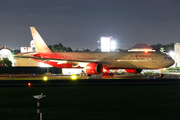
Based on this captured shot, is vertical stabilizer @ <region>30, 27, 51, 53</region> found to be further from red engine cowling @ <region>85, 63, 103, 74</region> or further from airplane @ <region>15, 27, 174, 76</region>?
red engine cowling @ <region>85, 63, 103, 74</region>

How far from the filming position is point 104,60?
55.8 metres

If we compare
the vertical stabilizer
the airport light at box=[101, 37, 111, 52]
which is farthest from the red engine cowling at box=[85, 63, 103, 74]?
the airport light at box=[101, 37, 111, 52]

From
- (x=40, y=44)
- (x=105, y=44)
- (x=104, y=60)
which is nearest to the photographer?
(x=104, y=60)

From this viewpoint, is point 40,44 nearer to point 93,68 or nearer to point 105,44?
point 93,68

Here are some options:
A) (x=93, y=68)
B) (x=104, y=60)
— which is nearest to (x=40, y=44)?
(x=104, y=60)

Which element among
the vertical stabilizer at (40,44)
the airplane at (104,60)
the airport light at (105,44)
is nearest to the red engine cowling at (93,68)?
the airplane at (104,60)

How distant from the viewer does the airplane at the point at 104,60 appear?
51.2 meters

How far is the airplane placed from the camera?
51250mm

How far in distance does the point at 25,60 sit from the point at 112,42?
58471 millimetres

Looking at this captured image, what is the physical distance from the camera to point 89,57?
57344 millimetres

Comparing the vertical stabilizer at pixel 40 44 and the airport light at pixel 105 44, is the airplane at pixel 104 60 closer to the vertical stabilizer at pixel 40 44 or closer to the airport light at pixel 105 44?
the vertical stabilizer at pixel 40 44
